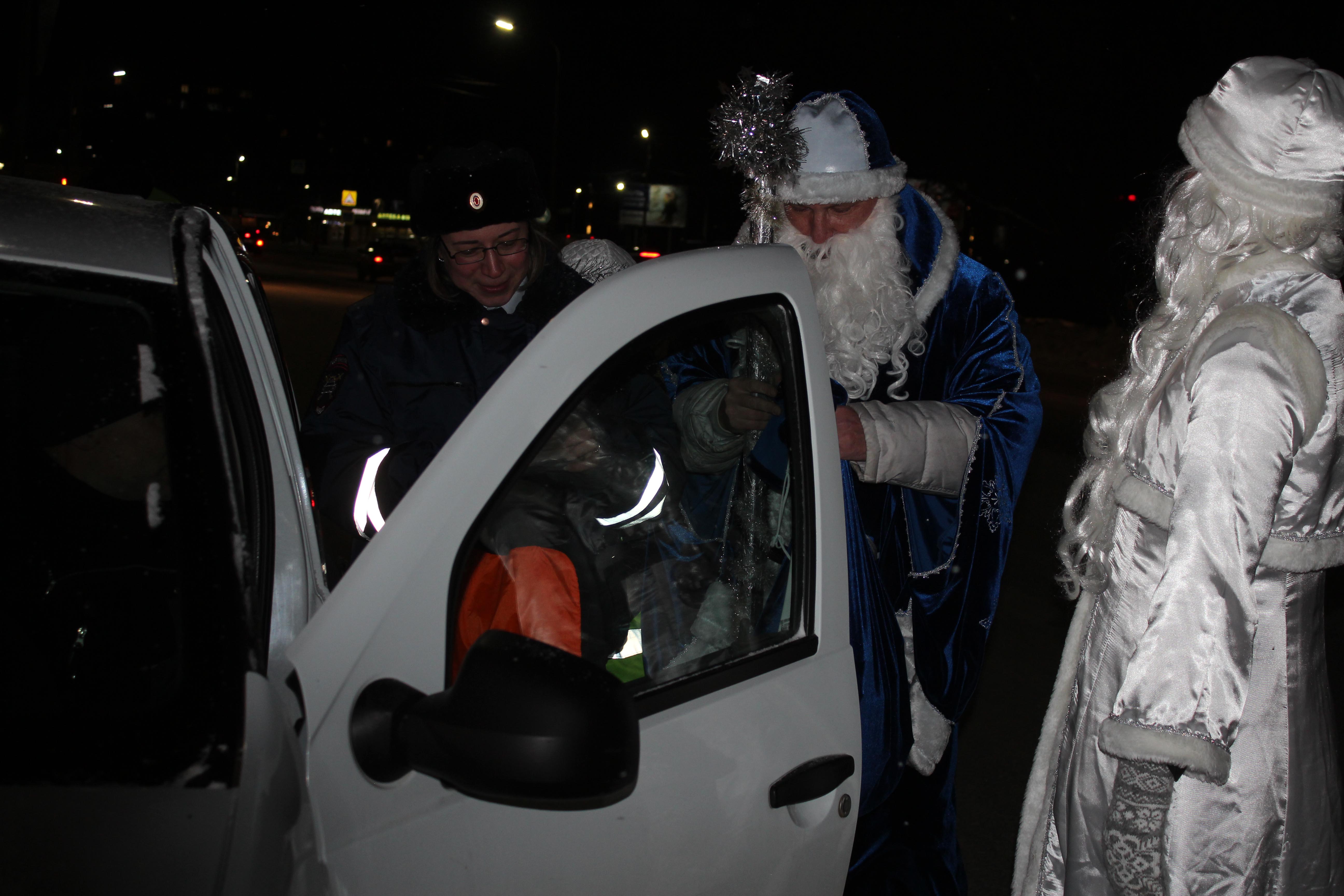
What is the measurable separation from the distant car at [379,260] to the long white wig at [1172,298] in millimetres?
34008

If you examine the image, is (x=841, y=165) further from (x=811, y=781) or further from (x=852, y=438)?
(x=811, y=781)

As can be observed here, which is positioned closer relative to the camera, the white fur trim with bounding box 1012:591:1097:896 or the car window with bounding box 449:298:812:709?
the car window with bounding box 449:298:812:709

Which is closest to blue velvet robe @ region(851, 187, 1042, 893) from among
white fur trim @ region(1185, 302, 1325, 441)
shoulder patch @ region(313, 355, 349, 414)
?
white fur trim @ region(1185, 302, 1325, 441)

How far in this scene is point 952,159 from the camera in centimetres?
2141

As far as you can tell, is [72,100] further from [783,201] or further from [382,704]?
[382,704]

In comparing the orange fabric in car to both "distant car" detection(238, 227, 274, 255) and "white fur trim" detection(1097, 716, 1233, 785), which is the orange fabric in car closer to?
"white fur trim" detection(1097, 716, 1233, 785)

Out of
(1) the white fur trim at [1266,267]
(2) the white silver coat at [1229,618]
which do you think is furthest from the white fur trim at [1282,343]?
(1) the white fur trim at [1266,267]

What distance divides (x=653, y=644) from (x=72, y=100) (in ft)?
67.4

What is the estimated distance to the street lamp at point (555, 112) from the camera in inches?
648

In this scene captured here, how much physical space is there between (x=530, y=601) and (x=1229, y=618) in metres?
1.02

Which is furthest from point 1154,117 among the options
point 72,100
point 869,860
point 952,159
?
point 869,860

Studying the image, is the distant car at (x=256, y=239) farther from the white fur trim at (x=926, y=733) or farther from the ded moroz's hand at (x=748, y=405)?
the ded moroz's hand at (x=748, y=405)

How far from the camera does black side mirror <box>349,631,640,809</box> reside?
3.42 feet

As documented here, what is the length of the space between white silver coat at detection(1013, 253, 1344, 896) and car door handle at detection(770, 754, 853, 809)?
1.34ft
